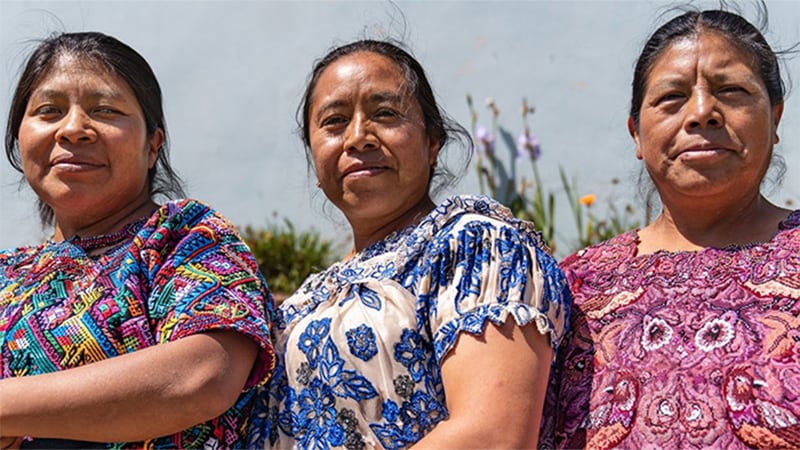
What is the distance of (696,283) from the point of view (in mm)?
2842

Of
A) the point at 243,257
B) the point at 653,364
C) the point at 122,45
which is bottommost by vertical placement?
the point at 653,364

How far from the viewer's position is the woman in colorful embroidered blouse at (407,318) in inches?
98.0

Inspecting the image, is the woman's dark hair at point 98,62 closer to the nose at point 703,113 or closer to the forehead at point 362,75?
the forehead at point 362,75

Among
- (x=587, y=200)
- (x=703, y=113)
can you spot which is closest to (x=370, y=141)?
(x=703, y=113)

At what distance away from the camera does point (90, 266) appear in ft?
9.78

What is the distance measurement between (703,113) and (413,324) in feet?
3.21

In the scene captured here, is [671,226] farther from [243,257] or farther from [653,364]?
[243,257]

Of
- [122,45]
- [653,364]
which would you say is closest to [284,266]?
[122,45]

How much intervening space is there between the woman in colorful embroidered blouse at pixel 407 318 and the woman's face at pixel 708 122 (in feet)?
1.54

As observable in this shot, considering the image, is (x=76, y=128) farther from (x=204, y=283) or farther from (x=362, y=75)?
(x=362, y=75)

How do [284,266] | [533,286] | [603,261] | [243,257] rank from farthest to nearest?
[284,266], [603,261], [243,257], [533,286]

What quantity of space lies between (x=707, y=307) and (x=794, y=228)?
1.15 feet

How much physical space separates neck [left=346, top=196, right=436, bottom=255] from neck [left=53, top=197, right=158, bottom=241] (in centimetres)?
62

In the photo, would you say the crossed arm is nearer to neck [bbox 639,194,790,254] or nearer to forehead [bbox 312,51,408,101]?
neck [bbox 639,194,790,254]
